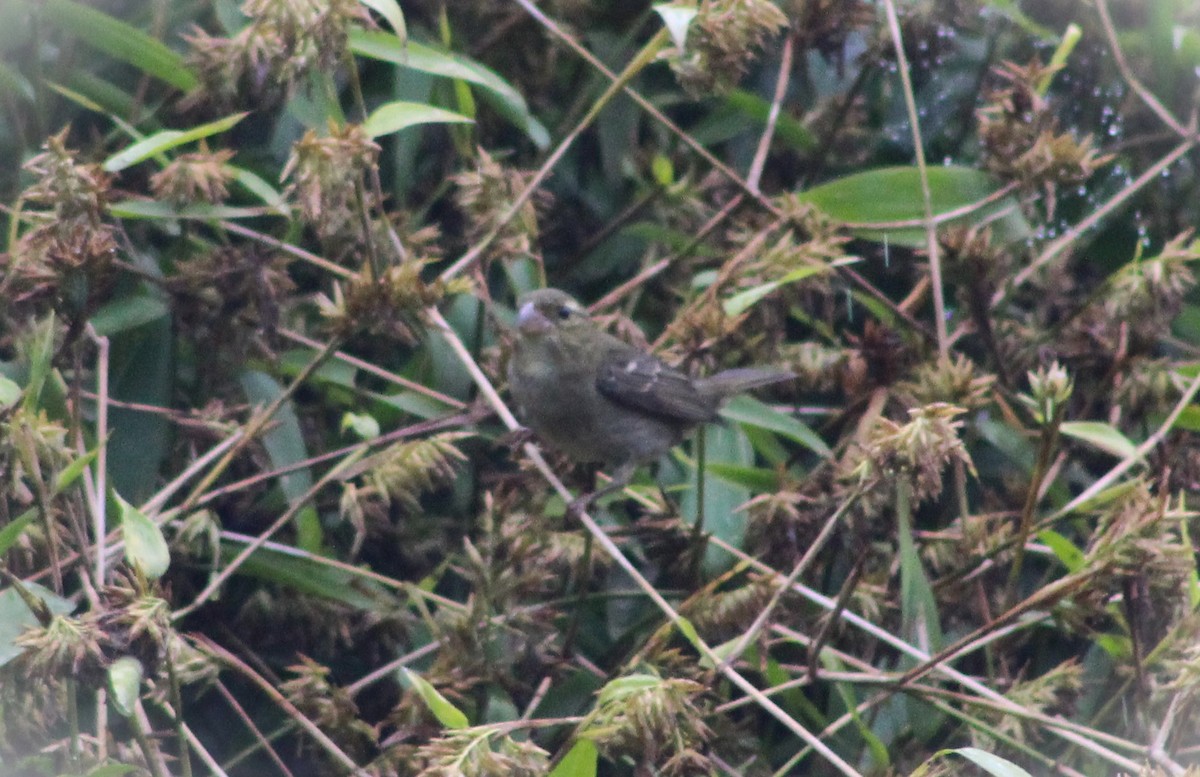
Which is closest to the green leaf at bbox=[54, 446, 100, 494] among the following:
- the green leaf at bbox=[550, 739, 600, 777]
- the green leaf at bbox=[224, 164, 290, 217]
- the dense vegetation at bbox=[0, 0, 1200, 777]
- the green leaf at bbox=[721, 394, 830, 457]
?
the dense vegetation at bbox=[0, 0, 1200, 777]

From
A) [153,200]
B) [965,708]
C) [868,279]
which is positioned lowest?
[965,708]

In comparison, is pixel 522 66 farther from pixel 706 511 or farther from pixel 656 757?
pixel 656 757

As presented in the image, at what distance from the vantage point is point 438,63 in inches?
133

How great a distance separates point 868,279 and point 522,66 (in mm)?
1199

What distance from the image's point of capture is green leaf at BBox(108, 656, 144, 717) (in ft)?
6.88

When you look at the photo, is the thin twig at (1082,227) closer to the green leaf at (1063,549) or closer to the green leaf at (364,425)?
the green leaf at (1063,549)

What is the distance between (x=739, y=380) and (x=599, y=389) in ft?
2.60

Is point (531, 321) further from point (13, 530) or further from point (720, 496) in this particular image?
point (13, 530)

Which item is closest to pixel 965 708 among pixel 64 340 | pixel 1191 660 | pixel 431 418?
pixel 1191 660

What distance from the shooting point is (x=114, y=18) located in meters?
3.48

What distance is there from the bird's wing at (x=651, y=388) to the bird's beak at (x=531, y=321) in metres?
0.32

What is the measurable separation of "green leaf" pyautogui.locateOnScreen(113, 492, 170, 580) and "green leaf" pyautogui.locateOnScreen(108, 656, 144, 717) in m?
0.17

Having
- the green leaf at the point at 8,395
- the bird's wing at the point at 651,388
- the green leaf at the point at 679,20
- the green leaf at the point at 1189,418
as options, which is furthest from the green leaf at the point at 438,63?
the green leaf at the point at 1189,418

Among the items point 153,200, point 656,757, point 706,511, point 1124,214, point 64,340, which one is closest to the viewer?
point 656,757
